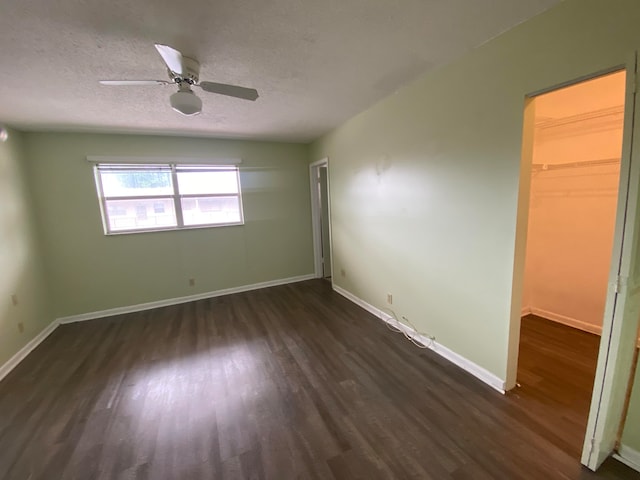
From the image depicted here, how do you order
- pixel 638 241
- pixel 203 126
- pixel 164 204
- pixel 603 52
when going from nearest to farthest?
pixel 638 241 < pixel 603 52 < pixel 203 126 < pixel 164 204

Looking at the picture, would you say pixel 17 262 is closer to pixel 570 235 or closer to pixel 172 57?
pixel 172 57

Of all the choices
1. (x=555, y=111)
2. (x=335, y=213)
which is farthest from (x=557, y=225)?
(x=335, y=213)

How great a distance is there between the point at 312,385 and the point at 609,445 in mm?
1772

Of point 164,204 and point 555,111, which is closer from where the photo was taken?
point 555,111

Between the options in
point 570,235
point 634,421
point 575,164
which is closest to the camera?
point 634,421

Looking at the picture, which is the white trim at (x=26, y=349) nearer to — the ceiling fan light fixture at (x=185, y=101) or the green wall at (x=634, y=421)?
the ceiling fan light fixture at (x=185, y=101)

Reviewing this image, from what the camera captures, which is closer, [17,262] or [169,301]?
[17,262]

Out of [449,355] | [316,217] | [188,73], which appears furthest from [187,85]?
[316,217]

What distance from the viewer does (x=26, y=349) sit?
2.80 m

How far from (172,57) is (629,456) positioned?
3325mm

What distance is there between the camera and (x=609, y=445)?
4.69ft

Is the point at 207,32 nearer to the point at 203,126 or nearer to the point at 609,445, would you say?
the point at 203,126

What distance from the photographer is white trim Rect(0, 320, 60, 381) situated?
2465 mm

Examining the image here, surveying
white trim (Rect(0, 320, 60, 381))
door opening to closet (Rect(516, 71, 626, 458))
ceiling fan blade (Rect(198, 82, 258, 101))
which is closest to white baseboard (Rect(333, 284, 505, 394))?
door opening to closet (Rect(516, 71, 626, 458))
